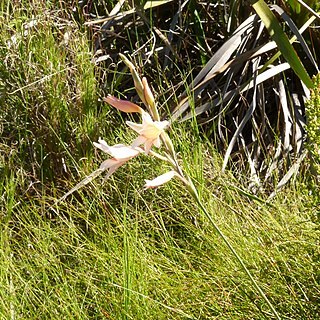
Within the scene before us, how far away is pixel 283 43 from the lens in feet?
9.90

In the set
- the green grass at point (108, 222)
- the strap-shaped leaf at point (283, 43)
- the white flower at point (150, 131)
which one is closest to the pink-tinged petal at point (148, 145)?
the white flower at point (150, 131)

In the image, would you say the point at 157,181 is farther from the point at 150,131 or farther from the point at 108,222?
the point at 108,222

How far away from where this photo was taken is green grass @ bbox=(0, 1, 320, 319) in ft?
8.03

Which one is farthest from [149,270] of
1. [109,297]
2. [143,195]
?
[143,195]

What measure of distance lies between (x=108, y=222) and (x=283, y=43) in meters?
0.96

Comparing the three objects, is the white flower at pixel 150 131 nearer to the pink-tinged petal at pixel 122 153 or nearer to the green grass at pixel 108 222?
the pink-tinged petal at pixel 122 153

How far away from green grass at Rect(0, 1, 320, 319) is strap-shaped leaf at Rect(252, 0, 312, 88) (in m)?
0.46

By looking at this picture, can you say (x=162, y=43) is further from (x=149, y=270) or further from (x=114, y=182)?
(x=149, y=270)

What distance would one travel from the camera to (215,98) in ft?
12.3

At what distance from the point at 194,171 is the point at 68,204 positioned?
581mm

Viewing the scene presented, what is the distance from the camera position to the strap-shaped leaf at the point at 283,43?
2.97 metres

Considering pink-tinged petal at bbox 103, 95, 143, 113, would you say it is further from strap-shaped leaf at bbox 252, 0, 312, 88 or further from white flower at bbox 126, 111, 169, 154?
strap-shaped leaf at bbox 252, 0, 312, 88

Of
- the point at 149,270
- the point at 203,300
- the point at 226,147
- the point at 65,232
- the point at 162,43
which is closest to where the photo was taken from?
the point at 203,300

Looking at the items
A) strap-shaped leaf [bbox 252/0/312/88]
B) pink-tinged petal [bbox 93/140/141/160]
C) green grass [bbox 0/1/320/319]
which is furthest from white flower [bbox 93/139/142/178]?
strap-shaped leaf [bbox 252/0/312/88]
